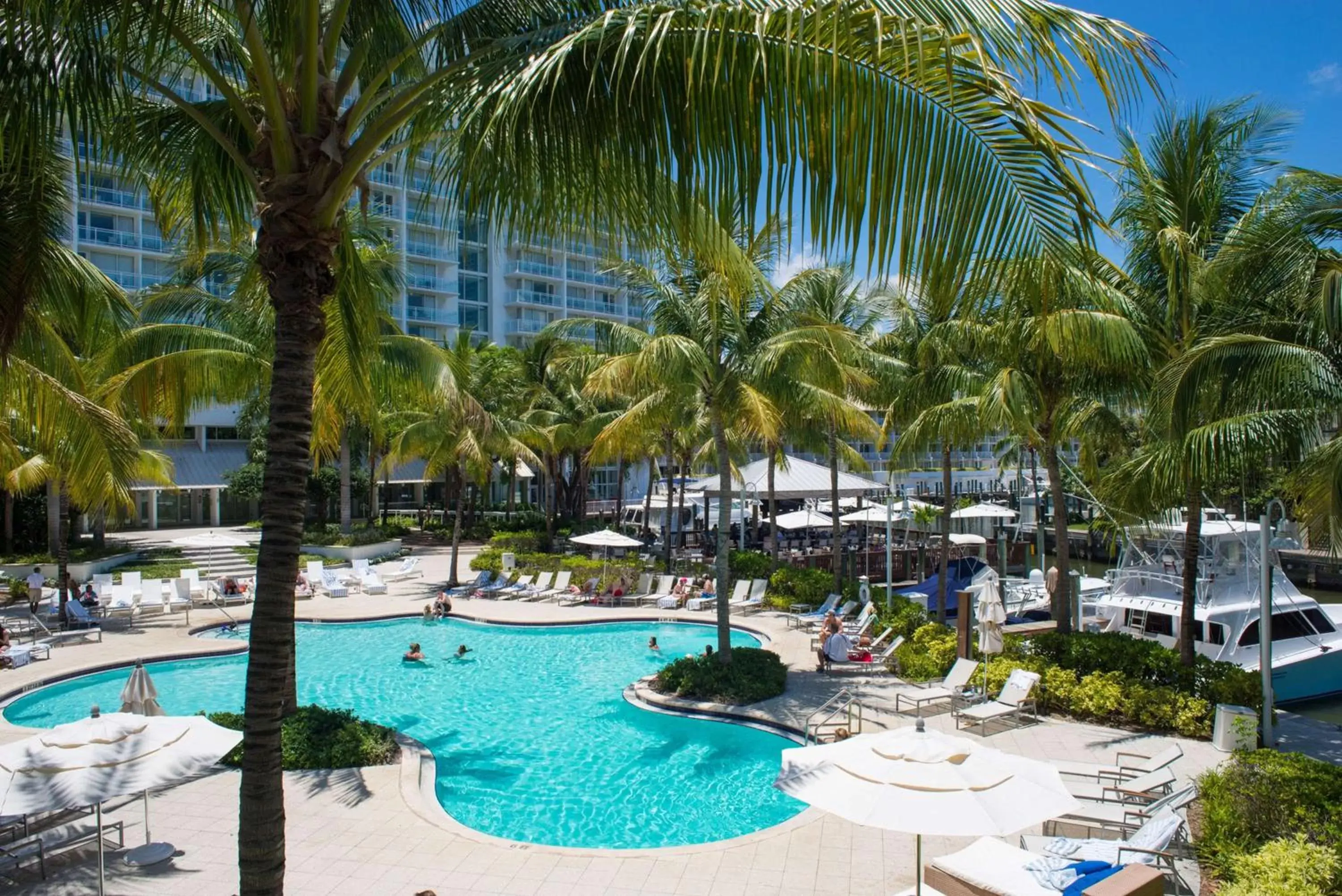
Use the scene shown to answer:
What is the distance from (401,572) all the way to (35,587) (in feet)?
30.4

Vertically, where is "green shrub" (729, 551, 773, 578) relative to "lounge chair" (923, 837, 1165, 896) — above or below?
above

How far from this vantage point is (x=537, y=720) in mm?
13422

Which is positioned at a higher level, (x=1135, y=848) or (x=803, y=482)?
(x=803, y=482)

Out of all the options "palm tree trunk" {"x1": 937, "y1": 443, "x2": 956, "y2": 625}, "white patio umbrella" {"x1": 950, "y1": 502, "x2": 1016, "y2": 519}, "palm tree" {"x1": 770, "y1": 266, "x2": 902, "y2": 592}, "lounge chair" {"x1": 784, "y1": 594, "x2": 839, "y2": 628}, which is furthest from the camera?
"white patio umbrella" {"x1": 950, "y1": 502, "x2": 1016, "y2": 519}

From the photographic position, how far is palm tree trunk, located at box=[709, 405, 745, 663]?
45.5ft

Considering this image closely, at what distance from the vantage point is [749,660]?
14.0 metres

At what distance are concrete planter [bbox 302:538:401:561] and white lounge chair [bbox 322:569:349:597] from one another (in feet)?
16.7

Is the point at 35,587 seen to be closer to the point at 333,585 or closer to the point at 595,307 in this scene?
the point at 333,585

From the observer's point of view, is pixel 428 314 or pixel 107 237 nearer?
pixel 107 237

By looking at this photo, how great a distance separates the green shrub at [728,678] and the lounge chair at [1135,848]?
6062mm

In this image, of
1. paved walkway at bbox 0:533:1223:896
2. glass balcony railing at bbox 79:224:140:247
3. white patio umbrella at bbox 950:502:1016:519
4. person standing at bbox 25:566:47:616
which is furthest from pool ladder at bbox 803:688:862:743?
glass balcony railing at bbox 79:224:140:247

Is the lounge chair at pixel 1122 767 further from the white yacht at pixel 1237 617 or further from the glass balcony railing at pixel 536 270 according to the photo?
the glass balcony railing at pixel 536 270

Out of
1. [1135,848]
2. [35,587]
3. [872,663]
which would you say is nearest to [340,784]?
[1135,848]

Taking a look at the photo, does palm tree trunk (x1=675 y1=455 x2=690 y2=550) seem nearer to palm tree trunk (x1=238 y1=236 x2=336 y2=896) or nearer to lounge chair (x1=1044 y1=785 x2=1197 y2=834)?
lounge chair (x1=1044 y1=785 x2=1197 y2=834)
